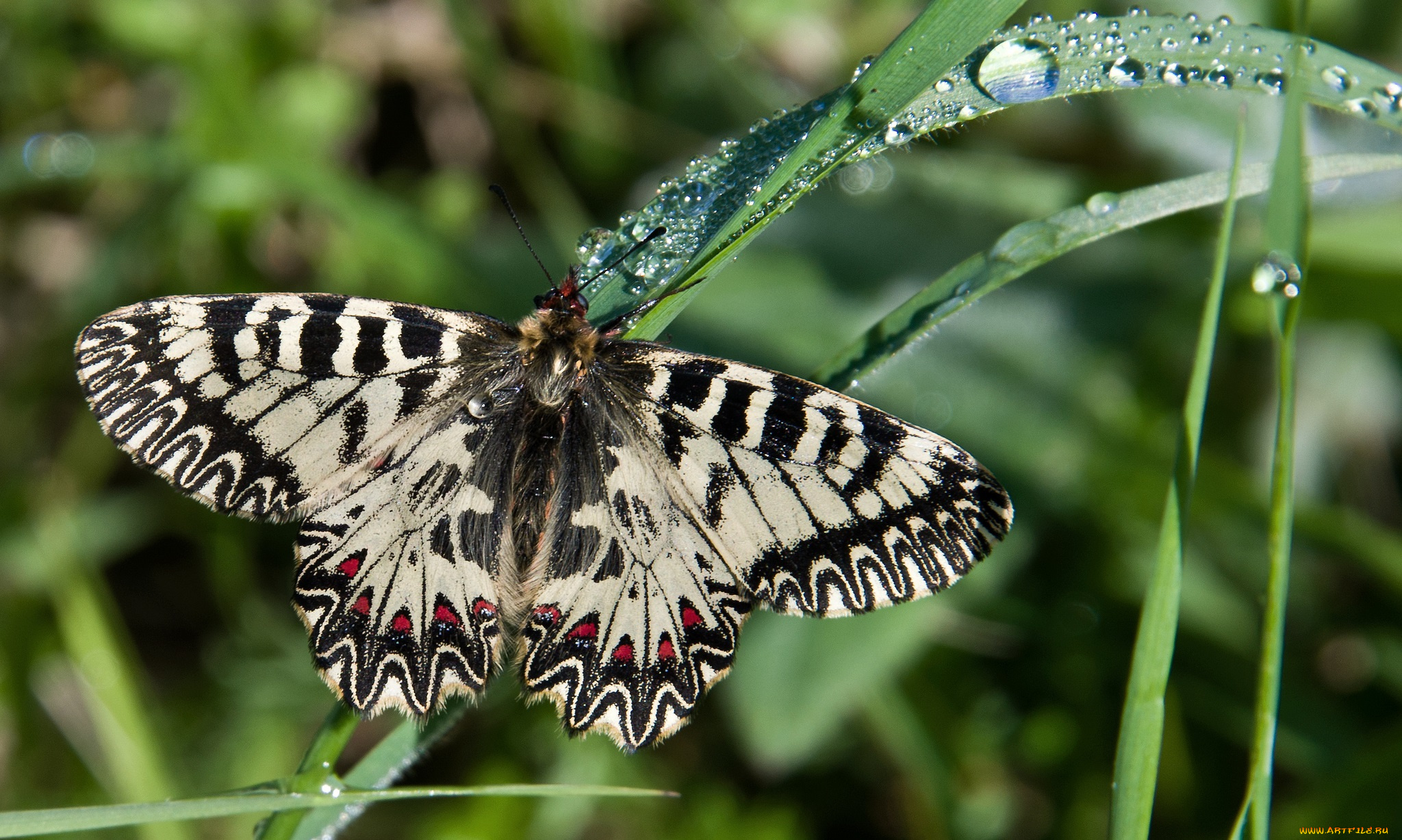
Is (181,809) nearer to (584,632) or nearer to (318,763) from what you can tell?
(318,763)

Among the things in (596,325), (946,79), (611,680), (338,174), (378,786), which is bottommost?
(378,786)

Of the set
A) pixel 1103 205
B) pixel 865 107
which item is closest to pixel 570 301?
pixel 865 107

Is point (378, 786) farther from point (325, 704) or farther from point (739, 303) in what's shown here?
point (739, 303)

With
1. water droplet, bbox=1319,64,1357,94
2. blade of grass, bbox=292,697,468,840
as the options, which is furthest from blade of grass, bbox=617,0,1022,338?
blade of grass, bbox=292,697,468,840

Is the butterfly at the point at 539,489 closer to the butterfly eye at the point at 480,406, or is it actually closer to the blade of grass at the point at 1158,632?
the butterfly eye at the point at 480,406

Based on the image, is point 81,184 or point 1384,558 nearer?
point 1384,558

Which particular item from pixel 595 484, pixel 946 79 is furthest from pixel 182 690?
pixel 946 79

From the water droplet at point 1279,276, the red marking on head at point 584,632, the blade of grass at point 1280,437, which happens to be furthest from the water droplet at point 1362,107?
the red marking on head at point 584,632

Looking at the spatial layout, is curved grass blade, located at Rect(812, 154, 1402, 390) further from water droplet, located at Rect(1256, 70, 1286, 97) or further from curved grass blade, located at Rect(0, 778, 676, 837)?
curved grass blade, located at Rect(0, 778, 676, 837)
